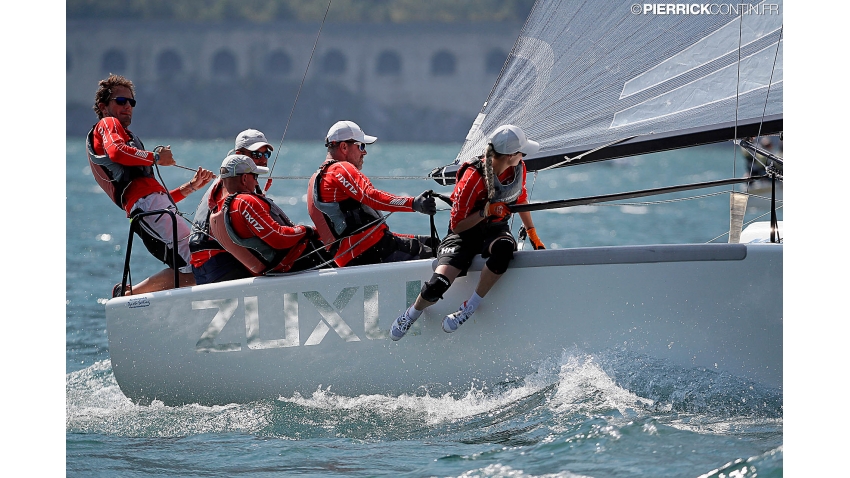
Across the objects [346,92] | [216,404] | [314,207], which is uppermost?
[346,92]

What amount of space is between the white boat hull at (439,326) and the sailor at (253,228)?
4.7 inches

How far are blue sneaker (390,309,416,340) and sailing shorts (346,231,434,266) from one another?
367mm

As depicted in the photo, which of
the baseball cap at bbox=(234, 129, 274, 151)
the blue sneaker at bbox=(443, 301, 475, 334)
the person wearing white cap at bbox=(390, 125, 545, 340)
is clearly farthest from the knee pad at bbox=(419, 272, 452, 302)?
the baseball cap at bbox=(234, 129, 274, 151)

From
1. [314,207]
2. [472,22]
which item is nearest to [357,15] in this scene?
[472,22]

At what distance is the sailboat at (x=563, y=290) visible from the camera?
3.74 metres

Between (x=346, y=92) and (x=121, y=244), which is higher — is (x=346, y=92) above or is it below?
above

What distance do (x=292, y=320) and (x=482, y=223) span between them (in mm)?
898

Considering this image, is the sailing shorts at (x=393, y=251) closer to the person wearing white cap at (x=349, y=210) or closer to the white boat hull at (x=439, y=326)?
the person wearing white cap at (x=349, y=210)

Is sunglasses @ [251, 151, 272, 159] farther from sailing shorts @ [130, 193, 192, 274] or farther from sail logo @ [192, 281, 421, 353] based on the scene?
sail logo @ [192, 281, 421, 353]

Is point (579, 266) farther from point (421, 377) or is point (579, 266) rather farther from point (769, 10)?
point (769, 10)

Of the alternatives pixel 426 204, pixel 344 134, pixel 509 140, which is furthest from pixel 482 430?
pixel 344 134

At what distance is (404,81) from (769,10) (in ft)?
147

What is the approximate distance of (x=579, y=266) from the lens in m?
3.83

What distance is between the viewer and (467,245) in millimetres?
3932
